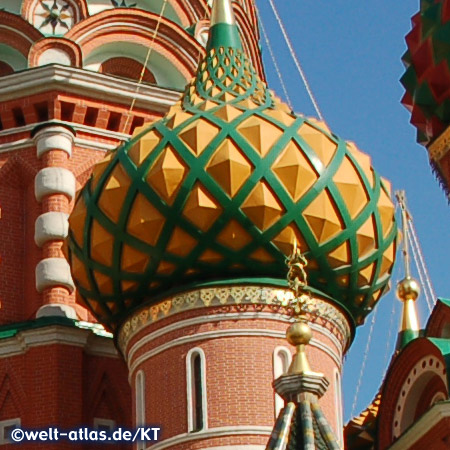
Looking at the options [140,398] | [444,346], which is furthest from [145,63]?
[444,346]

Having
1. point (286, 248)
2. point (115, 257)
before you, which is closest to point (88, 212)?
point (115, 257)

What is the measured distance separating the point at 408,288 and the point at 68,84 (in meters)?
3.59

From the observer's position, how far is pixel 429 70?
1487 centimetres

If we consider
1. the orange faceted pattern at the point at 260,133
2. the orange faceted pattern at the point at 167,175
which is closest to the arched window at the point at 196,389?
the orange faceted pattern at the point at 167,175

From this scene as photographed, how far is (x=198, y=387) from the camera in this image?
13195 mm

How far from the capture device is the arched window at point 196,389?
42.9ft

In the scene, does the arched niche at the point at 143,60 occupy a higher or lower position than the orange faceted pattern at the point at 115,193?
higher

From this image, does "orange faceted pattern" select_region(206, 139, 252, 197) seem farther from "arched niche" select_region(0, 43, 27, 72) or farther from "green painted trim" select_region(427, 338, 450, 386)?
"arched niche" select_region(0, 43, 27, 72)

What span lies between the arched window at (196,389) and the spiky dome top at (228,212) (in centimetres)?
58

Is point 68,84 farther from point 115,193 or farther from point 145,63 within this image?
point 115,193

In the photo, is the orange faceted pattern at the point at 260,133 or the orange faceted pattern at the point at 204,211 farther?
the orange faceted pattern at the point at 260,133

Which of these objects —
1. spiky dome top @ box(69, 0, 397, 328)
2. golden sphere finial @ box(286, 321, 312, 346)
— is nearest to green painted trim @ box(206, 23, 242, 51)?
spiky dome top @ box(69, 0, 397, 328)

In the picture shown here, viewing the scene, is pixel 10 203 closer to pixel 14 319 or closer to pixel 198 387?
pixel 14 319

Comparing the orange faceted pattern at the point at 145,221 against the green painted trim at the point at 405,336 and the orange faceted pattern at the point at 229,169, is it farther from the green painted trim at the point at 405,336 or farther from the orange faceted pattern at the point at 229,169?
the green painted trim at the point at 405,336
